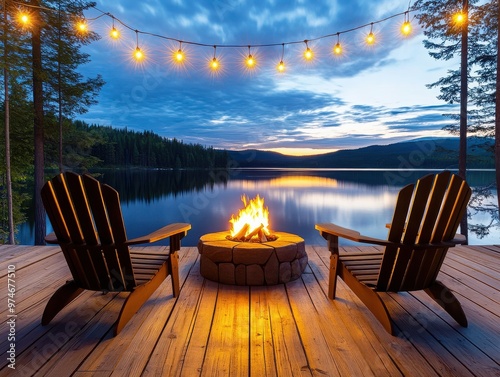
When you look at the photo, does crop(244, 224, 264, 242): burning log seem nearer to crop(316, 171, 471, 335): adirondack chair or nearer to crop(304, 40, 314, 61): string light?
→ crop(316, 171, 471, 335): adirondack chair

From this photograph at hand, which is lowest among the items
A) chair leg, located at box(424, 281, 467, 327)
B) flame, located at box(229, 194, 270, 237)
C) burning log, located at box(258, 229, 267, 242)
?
chair leg, located at box(424, 281, 467, 327)

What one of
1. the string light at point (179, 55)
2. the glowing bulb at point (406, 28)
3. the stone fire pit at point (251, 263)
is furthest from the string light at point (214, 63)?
the stone fire pit at point (251, 263)

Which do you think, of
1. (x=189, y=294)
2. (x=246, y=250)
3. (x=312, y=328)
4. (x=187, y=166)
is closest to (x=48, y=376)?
(x=189, y=294)

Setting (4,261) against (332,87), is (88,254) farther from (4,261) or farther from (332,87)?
Result: (332,87)

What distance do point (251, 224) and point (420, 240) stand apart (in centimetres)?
183

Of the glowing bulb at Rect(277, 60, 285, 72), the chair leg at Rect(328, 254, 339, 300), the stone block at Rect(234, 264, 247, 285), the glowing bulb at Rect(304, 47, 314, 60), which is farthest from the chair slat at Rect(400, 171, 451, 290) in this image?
the glowing bulb at Rect(277, 60, 285, 72)

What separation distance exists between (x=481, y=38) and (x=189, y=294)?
10.6 m

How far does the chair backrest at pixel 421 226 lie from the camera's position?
1940mm

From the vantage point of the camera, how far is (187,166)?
45.6 metres

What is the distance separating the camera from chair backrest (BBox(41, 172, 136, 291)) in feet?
6.27

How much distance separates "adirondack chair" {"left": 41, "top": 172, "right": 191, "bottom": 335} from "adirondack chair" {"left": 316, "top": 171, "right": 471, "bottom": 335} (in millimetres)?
1541

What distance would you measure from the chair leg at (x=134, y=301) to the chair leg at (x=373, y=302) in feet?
4.87

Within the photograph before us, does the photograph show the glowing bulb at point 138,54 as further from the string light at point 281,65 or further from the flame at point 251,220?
the flame at point 251,220

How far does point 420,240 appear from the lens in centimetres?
199
